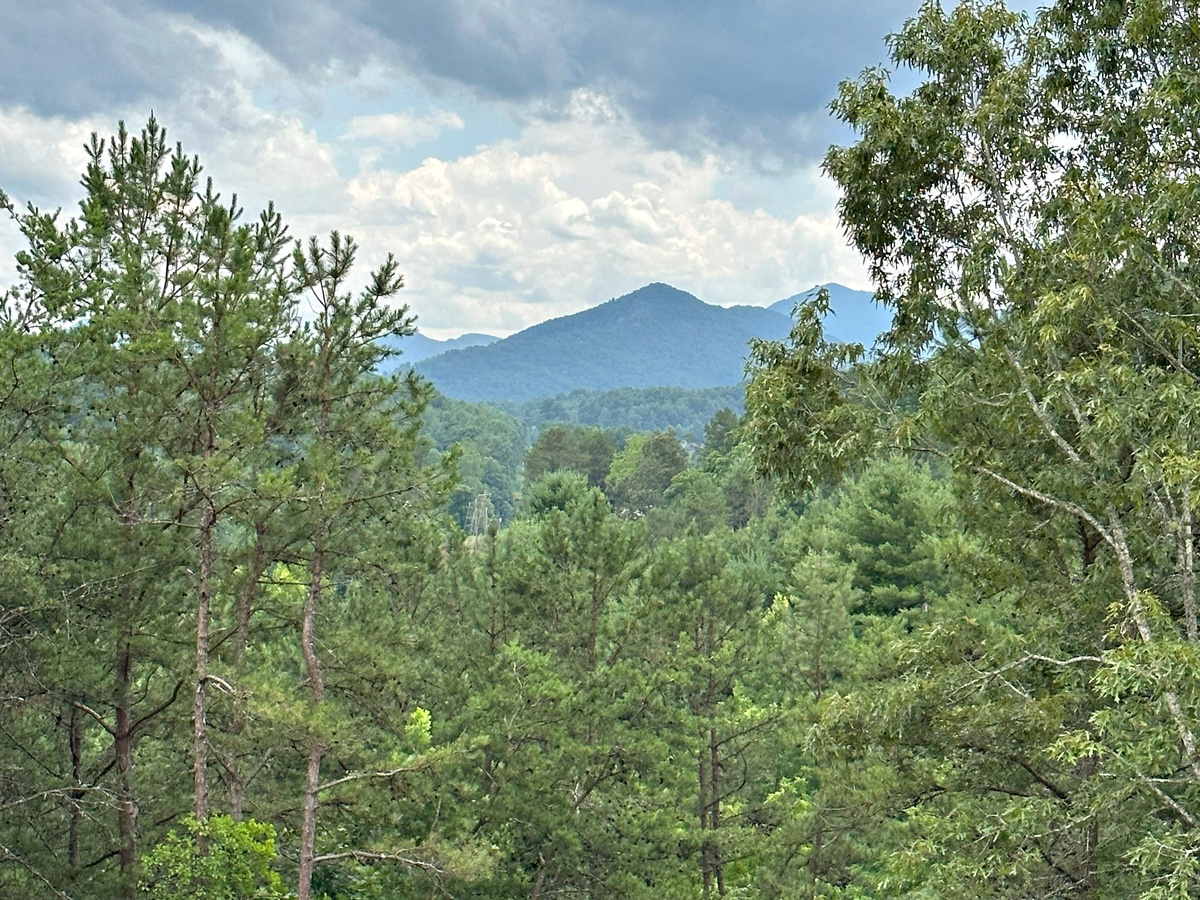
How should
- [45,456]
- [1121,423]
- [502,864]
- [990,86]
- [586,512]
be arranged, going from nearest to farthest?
1. [1121,423]
2. [990,86]
3. [45,456]
4. [502,864]
5. [586,512]

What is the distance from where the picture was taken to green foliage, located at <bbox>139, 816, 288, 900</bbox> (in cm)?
894

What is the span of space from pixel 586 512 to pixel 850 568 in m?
11.1

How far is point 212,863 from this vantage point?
8.94m

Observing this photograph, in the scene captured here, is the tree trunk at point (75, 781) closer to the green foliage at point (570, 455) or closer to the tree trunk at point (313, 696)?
the tree trunk at point (313, 696)

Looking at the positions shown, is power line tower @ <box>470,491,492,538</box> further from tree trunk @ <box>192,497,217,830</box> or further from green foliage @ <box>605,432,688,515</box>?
tree trunk @ <box>192,497,217,830</box>

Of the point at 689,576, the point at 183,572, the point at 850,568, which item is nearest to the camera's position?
the point at 183,572

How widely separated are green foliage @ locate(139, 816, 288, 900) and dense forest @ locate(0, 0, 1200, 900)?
39mm

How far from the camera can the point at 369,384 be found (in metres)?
11.0

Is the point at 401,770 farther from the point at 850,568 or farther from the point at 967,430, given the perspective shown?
the point at 850,568

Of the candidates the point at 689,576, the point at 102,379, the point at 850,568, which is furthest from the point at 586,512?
the point at 850,568

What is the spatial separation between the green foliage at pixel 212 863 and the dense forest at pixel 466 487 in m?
0.04

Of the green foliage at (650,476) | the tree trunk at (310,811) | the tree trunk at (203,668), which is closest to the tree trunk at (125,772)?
the tree trunk at (203,668)

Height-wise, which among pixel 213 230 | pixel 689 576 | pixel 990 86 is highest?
pixel 990 86

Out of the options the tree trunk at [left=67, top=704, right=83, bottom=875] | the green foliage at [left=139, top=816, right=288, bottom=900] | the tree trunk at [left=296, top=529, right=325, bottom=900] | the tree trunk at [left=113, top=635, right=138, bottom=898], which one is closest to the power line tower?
the tree trunk at [left=67, top=704, right=83, bottom=875]
